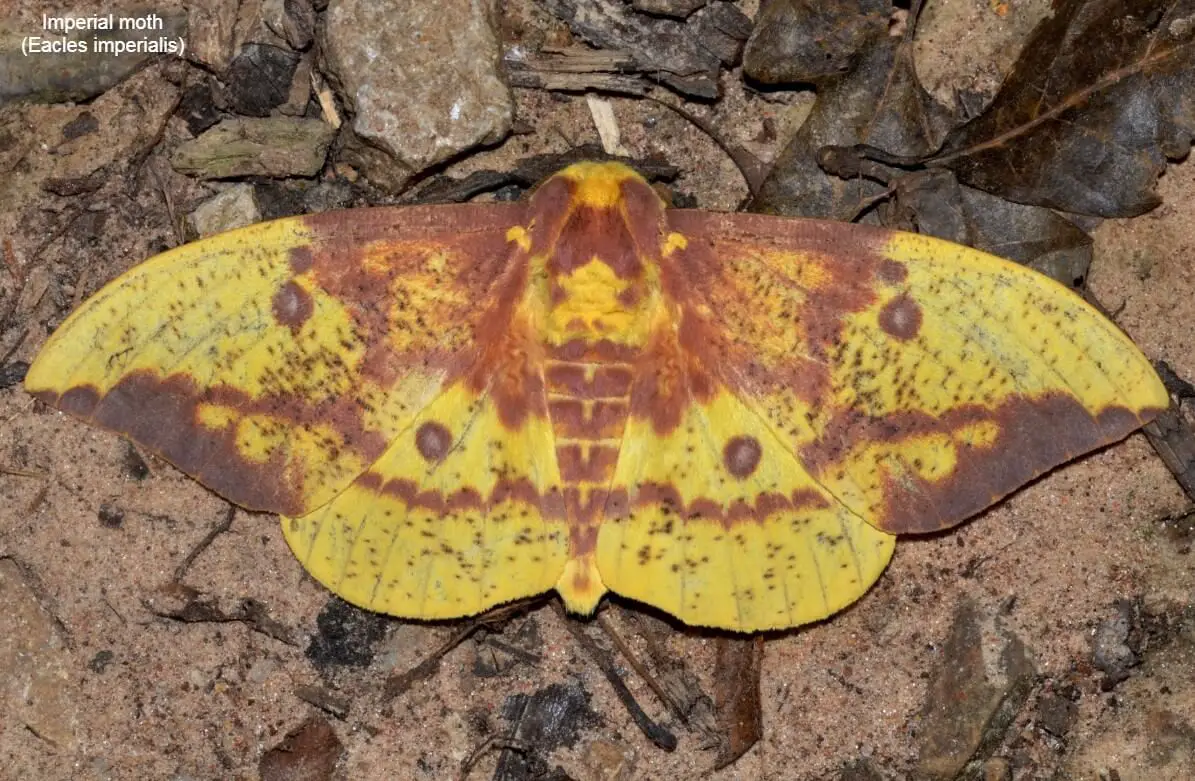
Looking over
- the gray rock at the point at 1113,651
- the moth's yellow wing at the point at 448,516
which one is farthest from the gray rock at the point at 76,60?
the gray rock at the point at 1113,651

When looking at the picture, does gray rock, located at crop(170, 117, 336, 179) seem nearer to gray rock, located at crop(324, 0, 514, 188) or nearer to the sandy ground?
gray rock, located at crop(324, 0, 514, 188)

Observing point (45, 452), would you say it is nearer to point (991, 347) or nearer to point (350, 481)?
point (350, 481)

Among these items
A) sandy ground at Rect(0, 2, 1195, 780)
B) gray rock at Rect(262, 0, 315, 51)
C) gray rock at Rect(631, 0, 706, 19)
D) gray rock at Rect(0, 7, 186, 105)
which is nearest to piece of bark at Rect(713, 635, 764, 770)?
sandy ground at Rect(0, 2, 1195, 780)

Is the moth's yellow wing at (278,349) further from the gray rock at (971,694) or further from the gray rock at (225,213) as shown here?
the gray rock at (971,694)

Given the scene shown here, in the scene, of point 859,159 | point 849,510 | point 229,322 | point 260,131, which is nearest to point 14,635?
point 229,322

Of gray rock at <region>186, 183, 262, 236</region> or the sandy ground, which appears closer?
the sandy ground
